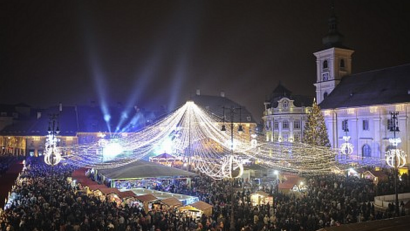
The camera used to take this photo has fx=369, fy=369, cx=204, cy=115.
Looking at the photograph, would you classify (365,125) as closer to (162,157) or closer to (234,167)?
(162,157)

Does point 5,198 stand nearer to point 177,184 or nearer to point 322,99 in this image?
point 177,184

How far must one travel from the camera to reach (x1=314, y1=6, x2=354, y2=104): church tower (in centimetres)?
5669

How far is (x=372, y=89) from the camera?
47531 mm

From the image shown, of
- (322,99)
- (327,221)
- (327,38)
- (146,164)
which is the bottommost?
(327,221)

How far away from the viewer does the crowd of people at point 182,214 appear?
1633 centimetres

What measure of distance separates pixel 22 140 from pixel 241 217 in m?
53.1

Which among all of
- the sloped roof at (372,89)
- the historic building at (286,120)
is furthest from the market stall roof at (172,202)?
the historic building at (286,120)

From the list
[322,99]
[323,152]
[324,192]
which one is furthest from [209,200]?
[322,99]

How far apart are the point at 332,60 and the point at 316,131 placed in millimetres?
17732

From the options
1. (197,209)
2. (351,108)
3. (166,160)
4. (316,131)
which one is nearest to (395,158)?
(197,209)

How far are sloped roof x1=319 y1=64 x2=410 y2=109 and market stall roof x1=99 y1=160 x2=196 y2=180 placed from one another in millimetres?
27904

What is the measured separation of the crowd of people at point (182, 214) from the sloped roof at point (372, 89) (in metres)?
21.9

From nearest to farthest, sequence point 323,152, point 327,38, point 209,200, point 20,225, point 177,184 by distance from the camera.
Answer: point 20,225
point 209,200
point 177,184
point 323,152
point 327,38

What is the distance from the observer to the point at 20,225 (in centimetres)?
1597
